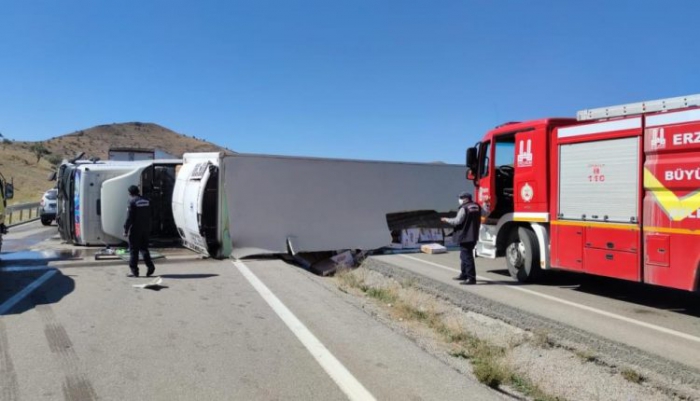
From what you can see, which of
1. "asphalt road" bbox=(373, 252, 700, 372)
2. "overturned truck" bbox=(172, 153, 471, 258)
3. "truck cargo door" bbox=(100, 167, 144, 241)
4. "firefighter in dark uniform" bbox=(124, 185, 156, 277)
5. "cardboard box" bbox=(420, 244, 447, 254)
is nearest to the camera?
"asphalt road" bbox=(373, 252, 700, 372)

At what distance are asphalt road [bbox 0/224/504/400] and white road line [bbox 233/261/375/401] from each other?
13 mm

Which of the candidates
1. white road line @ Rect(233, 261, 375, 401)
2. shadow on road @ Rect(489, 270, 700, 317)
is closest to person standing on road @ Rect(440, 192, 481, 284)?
shadow on road @ Rect(489, 270, 700, 317)

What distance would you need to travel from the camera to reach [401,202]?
16.5m

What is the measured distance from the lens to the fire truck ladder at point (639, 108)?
24.7ft

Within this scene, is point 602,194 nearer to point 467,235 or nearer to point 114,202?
point 467,235

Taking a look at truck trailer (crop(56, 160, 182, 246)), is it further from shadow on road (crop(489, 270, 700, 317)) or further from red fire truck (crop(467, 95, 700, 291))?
shadow on road (crop(489, 270, 700, 317))

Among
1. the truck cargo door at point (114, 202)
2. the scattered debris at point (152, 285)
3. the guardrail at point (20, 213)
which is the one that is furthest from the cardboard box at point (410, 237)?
the guardrail at point (20, 213)

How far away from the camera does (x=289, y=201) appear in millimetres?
14141

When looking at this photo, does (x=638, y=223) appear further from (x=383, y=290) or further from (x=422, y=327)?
(x=383, y=290)

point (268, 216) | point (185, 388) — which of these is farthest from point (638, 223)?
point (268, 216)

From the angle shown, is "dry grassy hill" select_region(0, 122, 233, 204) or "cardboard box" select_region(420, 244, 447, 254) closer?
"cardboard box" select_region(420, 244, 447, 254)

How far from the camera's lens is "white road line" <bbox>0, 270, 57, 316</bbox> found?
7.57 m

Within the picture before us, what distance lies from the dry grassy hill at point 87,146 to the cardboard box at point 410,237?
47669 millimetres

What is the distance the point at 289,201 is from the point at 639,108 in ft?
27.9
